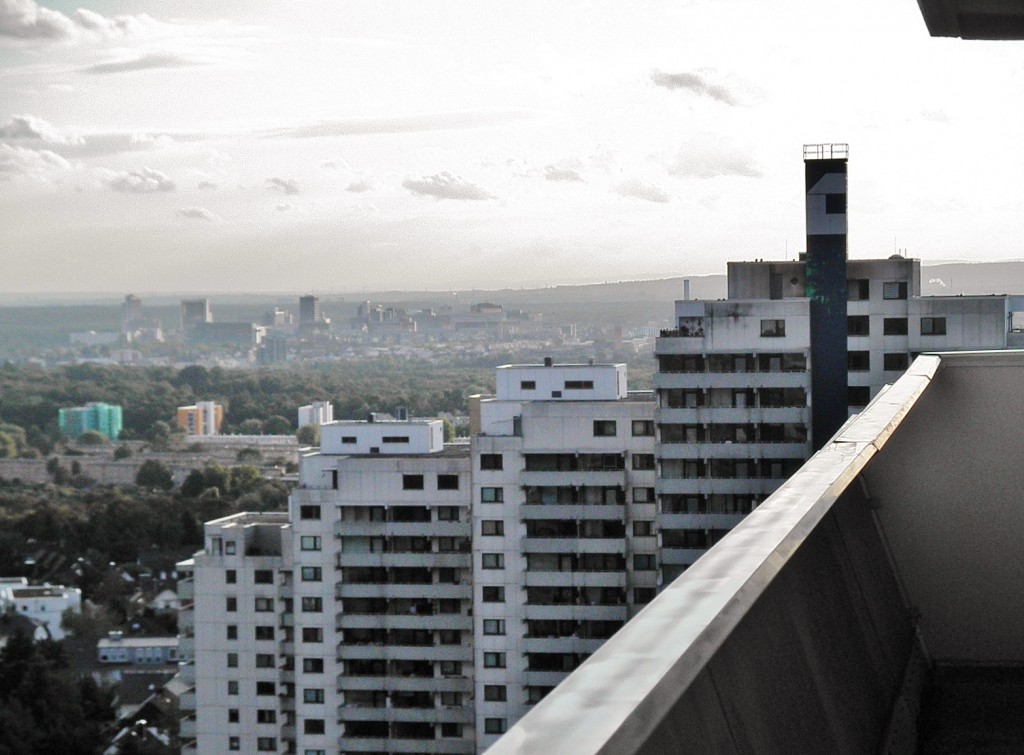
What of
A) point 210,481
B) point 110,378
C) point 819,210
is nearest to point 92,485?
point 210,481

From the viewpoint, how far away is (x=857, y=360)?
58.2ft

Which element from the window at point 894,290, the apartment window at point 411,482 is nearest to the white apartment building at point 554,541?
the apartment window at point 411,482

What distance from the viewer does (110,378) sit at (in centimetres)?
9150

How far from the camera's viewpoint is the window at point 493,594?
703 inches

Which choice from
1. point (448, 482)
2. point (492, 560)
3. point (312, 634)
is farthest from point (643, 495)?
point (312, 634)

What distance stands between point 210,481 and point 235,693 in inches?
1423

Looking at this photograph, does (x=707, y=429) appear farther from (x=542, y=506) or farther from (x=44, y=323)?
(x=44, y=323)

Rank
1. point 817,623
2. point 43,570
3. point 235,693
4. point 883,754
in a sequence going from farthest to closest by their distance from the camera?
point 43,570
point 235,693
point 883,754
point 817,623

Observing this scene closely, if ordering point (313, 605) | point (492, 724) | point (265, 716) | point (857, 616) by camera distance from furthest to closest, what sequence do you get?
point (265, 716) → point (313, 605) → point (492, 724) → point (857, 616)

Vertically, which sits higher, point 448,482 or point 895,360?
point 895,360

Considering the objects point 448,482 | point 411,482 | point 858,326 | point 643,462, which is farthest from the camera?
point 411,482

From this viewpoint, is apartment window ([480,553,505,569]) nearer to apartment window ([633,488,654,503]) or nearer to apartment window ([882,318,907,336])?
apartment window ([633,488,654,503])

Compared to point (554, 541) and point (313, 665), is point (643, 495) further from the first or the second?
point (313, 665)

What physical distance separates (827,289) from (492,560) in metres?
4.78
